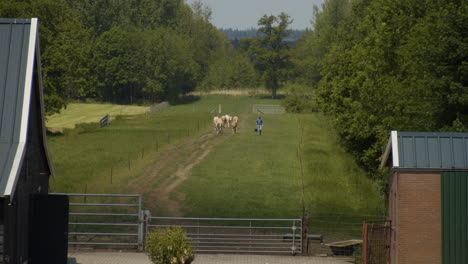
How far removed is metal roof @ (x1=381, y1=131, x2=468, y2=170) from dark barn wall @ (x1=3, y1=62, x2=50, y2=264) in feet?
37.8

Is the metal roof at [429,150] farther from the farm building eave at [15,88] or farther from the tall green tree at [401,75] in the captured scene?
the tall green tree at [401,75]

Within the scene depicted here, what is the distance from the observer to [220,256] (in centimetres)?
3553

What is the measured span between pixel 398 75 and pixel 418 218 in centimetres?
2539

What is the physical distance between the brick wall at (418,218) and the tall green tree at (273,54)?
145 metres

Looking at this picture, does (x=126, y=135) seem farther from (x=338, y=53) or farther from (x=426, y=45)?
(x=426, y=45)

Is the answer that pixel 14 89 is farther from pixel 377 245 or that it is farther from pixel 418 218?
pixel 418 218

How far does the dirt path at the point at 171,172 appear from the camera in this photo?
47188mm

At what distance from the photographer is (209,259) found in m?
34.6

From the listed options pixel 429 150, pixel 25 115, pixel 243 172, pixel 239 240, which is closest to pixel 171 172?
pixel 243 172

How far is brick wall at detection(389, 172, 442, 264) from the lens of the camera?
27422 millimetres

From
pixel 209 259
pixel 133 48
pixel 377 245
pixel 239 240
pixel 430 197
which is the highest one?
pixel 133 48

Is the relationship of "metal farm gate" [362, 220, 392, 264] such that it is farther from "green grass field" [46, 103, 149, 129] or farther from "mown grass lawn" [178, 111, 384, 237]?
"green grass field" [46, 103, 149, 129]

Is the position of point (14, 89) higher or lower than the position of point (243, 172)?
higher

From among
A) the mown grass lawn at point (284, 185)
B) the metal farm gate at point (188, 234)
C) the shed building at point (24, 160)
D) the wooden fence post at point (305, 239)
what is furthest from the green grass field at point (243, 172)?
the shed building at point (24, 160)
